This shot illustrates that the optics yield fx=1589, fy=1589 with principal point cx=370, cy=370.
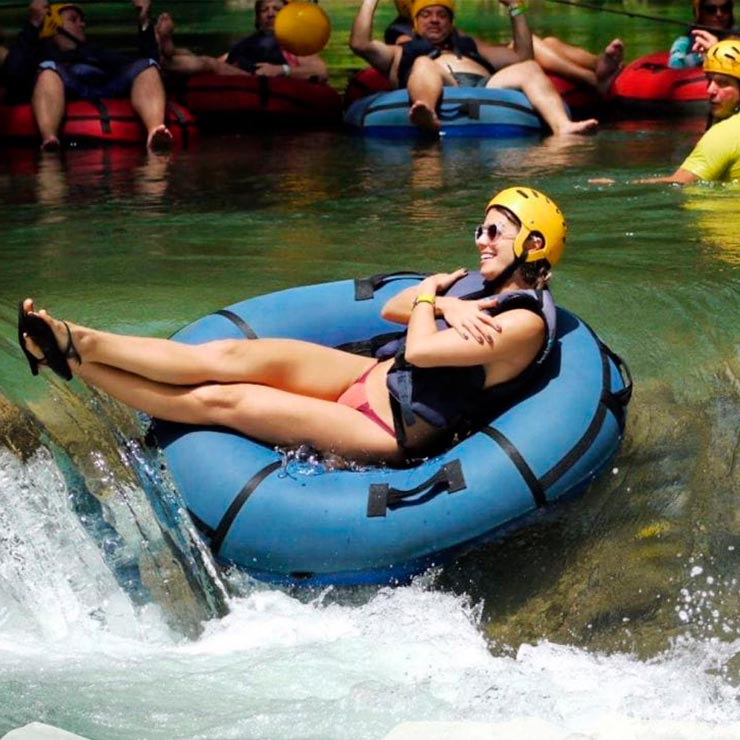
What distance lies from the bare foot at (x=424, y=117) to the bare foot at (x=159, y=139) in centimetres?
153

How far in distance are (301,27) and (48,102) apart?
5.78 feet

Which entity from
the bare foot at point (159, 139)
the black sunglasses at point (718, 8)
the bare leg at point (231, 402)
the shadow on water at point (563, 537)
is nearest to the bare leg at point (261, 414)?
the bare leg at point (231, 402)

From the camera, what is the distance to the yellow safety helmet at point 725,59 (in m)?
7.71

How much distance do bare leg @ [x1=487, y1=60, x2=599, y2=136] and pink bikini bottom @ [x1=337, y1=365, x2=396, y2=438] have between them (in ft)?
17.6

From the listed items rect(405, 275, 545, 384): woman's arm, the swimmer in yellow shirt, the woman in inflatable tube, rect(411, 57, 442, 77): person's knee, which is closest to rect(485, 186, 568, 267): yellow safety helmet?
the woman in inflatable tube

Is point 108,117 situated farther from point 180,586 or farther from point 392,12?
point 392,12

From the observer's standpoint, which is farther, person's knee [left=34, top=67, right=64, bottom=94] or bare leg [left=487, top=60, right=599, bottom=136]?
bare leg [left=487, top=60, right=599, bottom=136]

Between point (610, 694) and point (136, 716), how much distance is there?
125cm

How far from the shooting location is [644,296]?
5926 mm

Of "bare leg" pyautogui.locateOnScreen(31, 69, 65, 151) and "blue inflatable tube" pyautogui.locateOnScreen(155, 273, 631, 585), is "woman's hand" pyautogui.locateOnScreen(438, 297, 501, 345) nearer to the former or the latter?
"blue inflatable tube" pyautogui.locateOnScreen(155, 273, 631, 585)

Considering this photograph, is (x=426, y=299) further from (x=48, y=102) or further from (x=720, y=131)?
(x=48, y=102)

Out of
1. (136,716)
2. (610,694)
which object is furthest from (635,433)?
(136,716)

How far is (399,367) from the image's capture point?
4688mm

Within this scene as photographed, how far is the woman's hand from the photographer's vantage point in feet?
14.7
